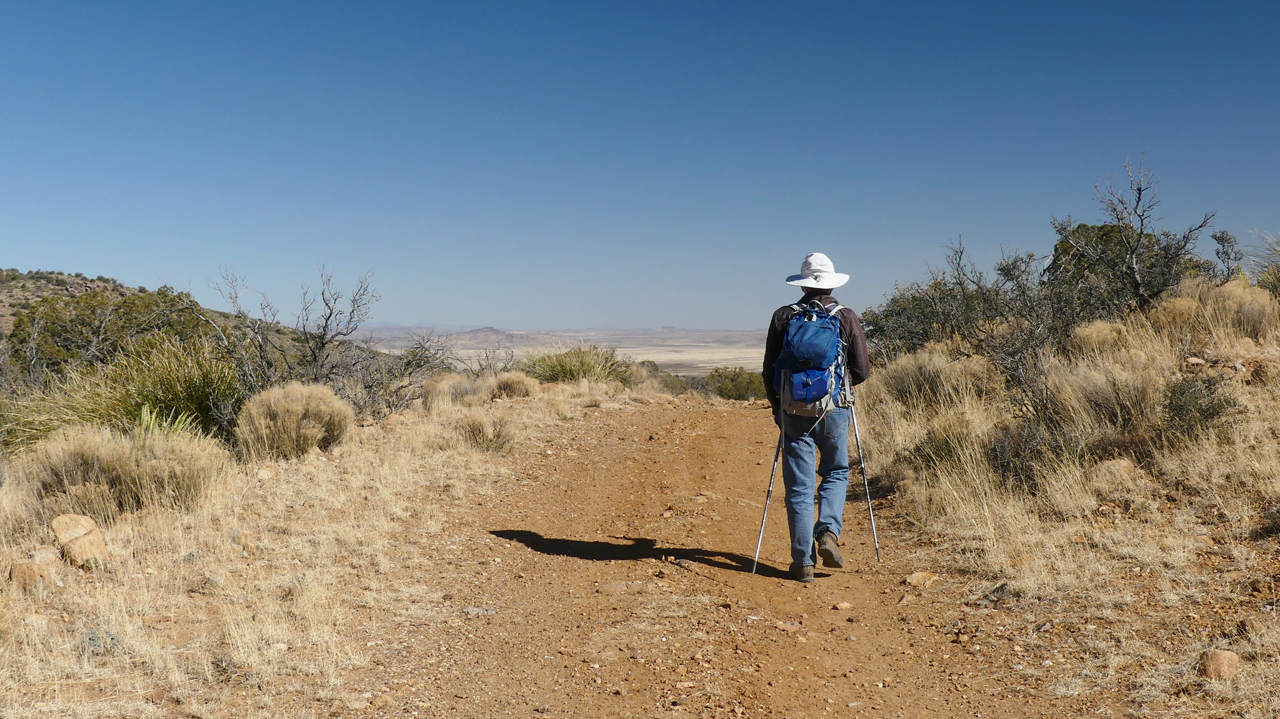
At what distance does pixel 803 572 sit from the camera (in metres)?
5.10

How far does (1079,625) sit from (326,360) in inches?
401

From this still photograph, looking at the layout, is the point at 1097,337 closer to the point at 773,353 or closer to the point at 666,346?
the point at 773,353

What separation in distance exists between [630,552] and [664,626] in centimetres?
149

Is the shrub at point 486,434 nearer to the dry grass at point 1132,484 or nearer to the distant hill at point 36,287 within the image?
the dry grass at point 1132,484

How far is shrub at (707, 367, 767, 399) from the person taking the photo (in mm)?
25828

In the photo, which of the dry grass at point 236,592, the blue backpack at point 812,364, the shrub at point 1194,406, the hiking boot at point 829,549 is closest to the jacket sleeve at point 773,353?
the blue backpack at point 812,364

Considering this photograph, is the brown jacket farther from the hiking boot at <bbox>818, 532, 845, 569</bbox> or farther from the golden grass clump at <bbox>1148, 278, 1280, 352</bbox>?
the golden grass clump at <bbox>1148, 278, 1280, 352</bbox>

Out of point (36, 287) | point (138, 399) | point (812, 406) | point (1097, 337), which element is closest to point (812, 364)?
point (812, 406)

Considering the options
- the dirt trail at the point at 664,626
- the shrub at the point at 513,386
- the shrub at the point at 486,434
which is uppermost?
the shrub at the point at 513,386

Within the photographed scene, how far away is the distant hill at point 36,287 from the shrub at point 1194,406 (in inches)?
1172

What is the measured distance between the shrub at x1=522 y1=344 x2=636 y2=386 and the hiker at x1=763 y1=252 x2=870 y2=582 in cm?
1081

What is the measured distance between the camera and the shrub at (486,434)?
9414 millimetres

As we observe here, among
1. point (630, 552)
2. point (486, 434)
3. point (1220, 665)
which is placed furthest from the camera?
point (486, 434)

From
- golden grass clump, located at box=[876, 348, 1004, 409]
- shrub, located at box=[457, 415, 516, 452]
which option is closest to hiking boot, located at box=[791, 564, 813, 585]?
golden grass clump, located at box=[876, 348, 1004, 409]
